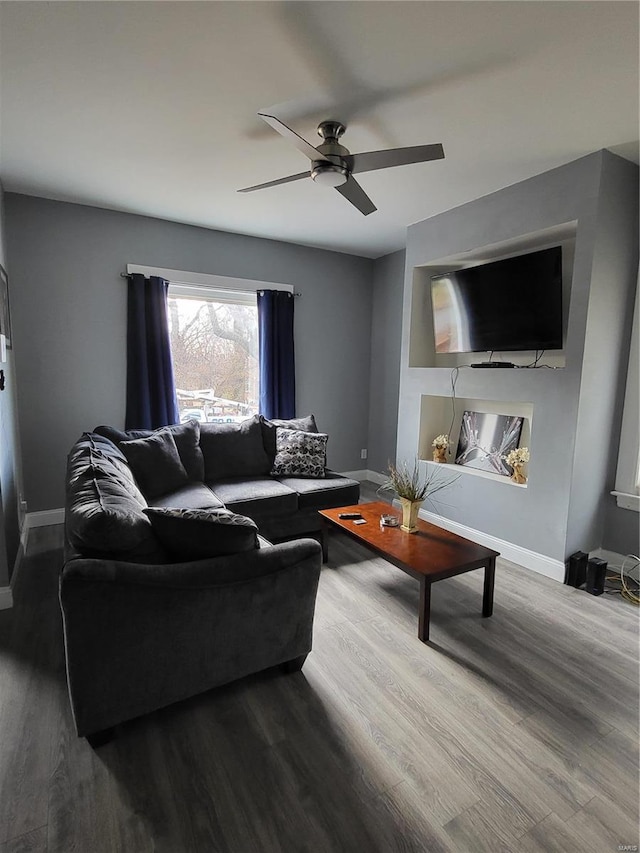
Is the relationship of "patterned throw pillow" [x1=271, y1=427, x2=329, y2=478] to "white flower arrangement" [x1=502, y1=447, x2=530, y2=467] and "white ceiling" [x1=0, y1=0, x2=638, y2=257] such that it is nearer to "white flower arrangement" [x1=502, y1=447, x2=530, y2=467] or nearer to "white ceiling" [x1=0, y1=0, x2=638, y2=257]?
"white flower arrangement" [x1=502, y1=447, x2=530, y2=467]

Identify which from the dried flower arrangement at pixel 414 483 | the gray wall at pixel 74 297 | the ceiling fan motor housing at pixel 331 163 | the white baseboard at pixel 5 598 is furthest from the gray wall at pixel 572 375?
the white baseboard at pixel 5 598

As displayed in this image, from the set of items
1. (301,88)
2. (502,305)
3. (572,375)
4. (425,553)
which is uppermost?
(301,88)

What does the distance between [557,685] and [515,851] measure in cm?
86

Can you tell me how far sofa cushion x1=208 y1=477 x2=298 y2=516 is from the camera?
321 cm

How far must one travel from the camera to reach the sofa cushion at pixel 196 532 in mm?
1711

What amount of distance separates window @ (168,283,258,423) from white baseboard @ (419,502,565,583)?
2532mm

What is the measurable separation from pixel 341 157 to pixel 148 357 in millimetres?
2622

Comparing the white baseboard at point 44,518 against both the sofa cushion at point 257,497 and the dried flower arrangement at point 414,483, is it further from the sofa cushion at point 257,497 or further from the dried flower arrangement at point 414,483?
the dried flower arrangement at point 414,483

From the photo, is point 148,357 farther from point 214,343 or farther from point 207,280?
point 207,280

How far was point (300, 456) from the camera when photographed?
3.83 m

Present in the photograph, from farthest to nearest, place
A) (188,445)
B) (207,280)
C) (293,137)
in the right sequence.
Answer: (207,280), (188,445), (293,137)

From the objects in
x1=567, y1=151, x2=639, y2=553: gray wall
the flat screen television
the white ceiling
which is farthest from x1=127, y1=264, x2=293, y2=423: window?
x1=567, y1=151, x2=639, y2=553: gray wall

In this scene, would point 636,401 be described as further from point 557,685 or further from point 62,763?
point 62,763

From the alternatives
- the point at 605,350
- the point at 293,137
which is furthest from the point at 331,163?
the point at 605,350
